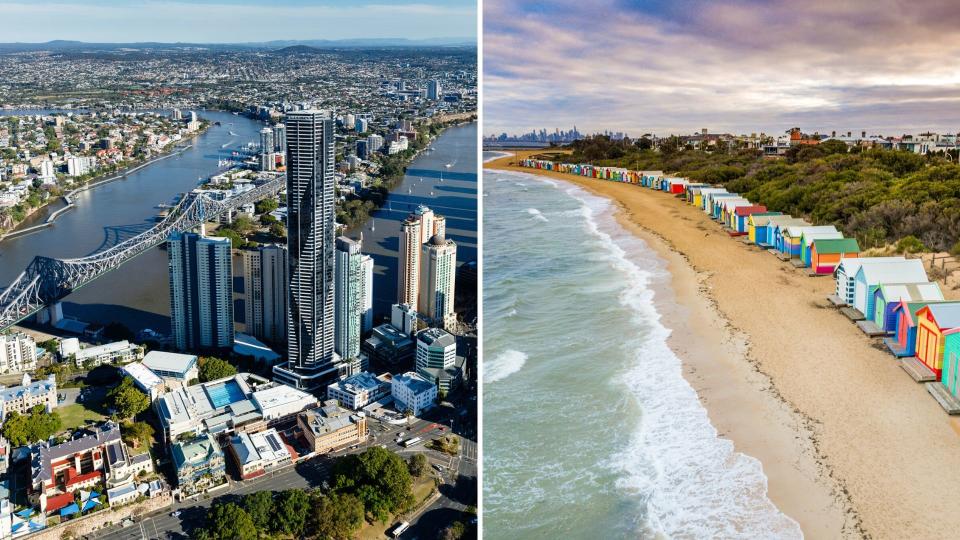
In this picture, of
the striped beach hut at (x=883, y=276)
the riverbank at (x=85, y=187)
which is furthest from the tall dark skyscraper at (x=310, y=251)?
the riverbank at (x=85, y=187)

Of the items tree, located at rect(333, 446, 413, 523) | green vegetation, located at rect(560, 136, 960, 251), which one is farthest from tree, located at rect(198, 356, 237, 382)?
green vegetation, located at rect(560, 136, 960, 251)

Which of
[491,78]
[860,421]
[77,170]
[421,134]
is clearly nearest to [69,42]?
[77,170]


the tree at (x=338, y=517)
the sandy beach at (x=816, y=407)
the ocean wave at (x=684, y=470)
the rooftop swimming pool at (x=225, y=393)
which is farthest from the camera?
the rooftop swimming pool at (x=225, y=393)

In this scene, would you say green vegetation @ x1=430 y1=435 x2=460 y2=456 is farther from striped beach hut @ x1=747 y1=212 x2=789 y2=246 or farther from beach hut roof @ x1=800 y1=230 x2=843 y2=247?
striped beach hut @ x1=747 y1=212 x2=789 y2=246

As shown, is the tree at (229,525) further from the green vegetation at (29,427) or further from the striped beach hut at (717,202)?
the striped beach hut at (717,202)

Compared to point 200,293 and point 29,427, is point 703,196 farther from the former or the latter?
point 29,427

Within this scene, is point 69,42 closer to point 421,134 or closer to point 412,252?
point 421,134

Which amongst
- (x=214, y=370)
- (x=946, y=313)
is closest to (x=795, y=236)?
(x=946, y=313)
